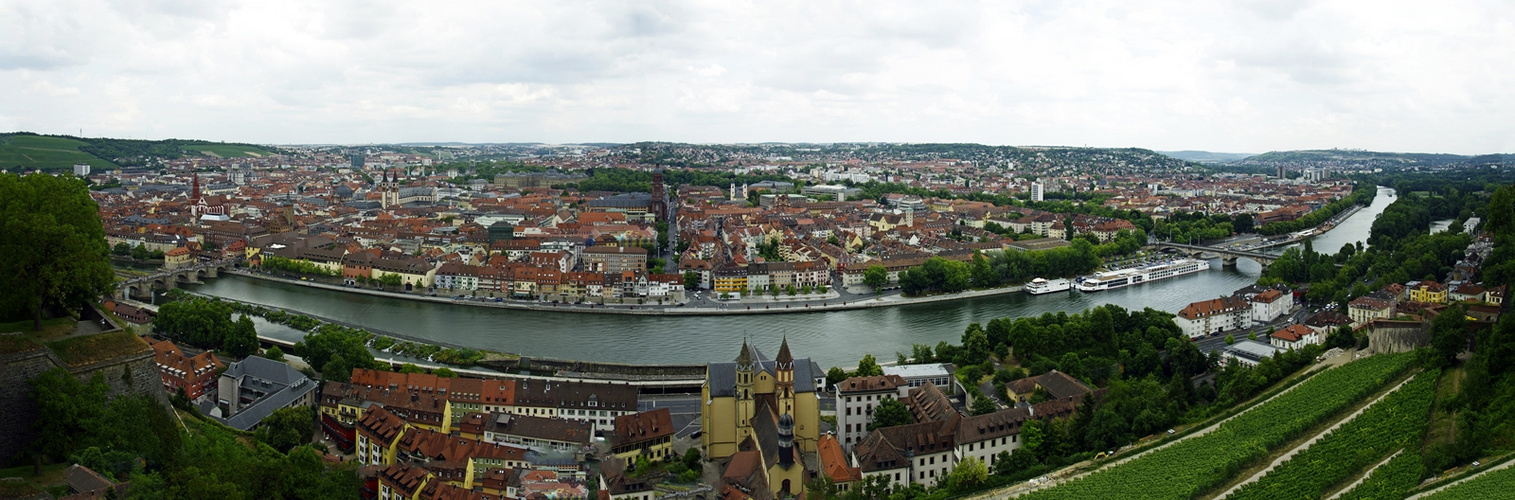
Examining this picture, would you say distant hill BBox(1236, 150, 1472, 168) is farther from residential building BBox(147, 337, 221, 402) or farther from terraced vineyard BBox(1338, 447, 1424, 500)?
residential building BBox(147, 337, 221, 402)

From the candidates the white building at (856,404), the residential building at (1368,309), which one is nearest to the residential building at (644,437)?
the white building at (856,404)

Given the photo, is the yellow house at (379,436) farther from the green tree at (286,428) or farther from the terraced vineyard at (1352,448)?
the terraced vineyard at (1352,448)

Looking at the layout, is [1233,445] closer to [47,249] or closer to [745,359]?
[745,359]

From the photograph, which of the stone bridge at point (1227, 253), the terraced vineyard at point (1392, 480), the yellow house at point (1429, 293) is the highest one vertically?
the yellow house at point (1429, 293)

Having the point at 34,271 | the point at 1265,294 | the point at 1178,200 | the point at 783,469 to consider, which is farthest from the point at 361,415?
the point at 1178,200

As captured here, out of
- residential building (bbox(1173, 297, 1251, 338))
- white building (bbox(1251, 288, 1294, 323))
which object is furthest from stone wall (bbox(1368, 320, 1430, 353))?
white building (bbox(1251, 288, 1294, 323))

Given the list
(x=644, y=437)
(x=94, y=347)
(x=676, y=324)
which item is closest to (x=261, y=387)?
(x=94, y=347)
